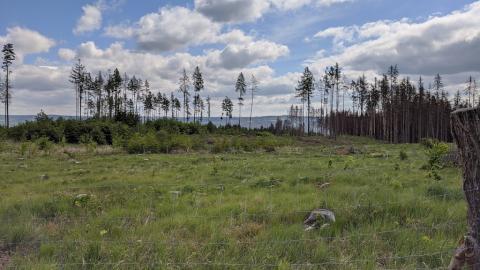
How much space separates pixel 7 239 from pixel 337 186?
6.95 meters

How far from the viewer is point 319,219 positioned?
238 inches

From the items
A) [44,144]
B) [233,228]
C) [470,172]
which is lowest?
[233,228]

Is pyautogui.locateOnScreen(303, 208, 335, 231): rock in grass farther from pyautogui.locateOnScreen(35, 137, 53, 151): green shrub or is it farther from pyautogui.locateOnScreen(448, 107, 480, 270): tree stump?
pyautogui.locateOnScreen(35, 137, 53, 151): green shrub

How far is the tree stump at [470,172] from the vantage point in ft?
9.84

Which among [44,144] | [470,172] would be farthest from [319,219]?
[44,144]

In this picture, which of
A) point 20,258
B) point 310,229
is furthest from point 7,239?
point 310,229

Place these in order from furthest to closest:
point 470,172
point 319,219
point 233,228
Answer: point 319,219 → point 233,228 → point 470,172

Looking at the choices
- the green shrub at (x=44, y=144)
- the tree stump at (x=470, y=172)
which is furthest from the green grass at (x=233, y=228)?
the green shrub at (x=44, y=144)

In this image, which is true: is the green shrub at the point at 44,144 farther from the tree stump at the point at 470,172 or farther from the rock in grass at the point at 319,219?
the tree stump at the point at 470,172

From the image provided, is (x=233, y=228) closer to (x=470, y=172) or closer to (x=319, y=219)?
(x=319, y=219)

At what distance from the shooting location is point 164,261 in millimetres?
4402

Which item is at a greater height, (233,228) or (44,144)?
(44,144)

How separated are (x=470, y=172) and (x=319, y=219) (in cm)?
318

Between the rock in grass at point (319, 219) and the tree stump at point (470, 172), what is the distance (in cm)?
278
